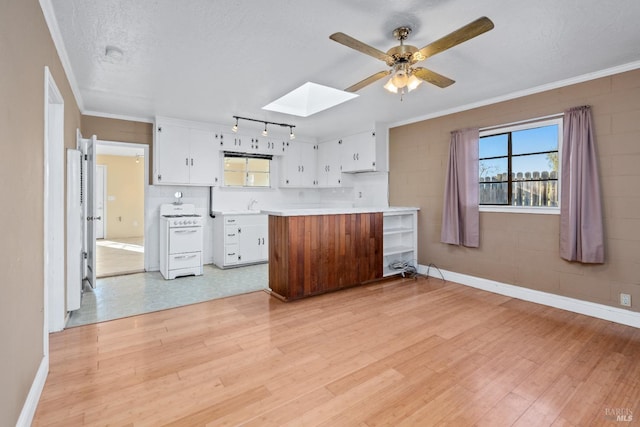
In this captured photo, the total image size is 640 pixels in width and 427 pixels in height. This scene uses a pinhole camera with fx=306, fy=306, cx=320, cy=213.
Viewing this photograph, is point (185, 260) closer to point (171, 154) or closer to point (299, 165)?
point (171, 154)

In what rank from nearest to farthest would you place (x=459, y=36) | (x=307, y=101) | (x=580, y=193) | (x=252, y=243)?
(x=459, y=36) → (x=580, y=193) → (x=307, y=101) → (x=252, y=243)

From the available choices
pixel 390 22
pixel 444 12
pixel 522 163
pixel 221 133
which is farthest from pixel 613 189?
pixel 221 133

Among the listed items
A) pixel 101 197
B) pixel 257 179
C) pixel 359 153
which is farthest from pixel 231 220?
pixel 101 197

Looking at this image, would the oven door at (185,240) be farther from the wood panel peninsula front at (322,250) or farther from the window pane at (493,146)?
the window pane at (493,146)

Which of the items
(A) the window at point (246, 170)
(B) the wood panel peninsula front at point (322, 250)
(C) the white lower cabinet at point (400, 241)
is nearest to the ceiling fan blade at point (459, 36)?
(B) the wood panel peninsula front at point (322, 250)

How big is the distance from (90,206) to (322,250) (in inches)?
114

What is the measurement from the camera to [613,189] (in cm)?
307

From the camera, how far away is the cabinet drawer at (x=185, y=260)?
15.1ft

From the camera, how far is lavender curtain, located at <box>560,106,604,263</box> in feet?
10.2

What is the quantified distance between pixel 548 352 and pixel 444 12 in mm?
2712

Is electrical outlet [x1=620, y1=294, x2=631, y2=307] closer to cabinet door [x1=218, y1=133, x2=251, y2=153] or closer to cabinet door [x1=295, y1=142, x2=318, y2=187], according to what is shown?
cabinet door [x1=295, y1=142, x2=318, y2=187]

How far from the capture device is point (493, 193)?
13.5ft

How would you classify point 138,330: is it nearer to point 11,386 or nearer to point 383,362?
point 11,386

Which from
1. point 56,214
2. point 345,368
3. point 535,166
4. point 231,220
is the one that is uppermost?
A: point 535,166
